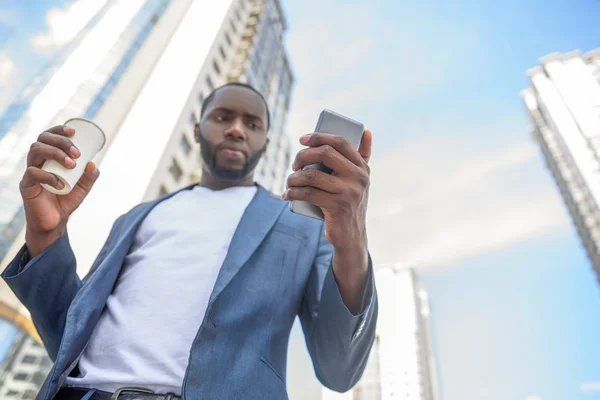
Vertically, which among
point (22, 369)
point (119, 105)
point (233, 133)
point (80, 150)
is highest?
point (119, 105)

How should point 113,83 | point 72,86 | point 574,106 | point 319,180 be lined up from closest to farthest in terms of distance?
point 319,180 < point 72,86 < point 113,83 < point 574,106

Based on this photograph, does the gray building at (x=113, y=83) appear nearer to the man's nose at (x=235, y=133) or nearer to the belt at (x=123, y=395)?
the man's nose at (x=235, y=133)

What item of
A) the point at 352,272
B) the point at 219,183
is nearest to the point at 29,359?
the point at 219,183

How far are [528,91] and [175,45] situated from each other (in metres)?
38.9

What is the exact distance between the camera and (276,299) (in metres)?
1.12

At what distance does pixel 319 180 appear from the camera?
0.73 m

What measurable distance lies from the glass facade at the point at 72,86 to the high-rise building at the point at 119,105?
0.05 ft

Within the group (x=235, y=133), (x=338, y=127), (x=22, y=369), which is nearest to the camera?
(x=338, y=127)

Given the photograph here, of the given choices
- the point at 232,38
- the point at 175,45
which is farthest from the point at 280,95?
the point at 175,45

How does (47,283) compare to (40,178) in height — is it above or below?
below

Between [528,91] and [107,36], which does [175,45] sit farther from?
[528,91]

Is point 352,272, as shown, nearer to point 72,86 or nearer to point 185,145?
point 72,86

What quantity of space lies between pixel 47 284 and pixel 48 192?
0.32 meters

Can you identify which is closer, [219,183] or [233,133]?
[233,133]
